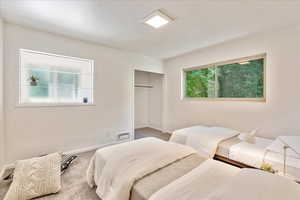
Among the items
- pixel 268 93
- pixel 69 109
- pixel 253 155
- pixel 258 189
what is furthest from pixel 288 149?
pixel 69 109

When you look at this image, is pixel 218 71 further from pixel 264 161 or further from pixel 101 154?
pixel 101 154

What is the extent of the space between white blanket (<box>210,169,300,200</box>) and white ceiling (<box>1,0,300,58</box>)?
6.34 feet

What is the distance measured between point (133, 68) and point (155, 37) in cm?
119

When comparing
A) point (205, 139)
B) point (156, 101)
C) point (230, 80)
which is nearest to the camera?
point (205, 139)

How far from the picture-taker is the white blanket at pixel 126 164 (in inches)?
44.1

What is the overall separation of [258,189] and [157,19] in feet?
7.21

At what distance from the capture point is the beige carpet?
5.01 feet

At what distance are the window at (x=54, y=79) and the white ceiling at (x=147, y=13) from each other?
581 millimetres

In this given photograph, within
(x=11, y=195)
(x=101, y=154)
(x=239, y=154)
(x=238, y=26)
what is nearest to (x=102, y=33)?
(x=101, y=154)

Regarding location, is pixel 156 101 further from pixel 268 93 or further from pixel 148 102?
pixel 268 93

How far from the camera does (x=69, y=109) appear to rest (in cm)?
271

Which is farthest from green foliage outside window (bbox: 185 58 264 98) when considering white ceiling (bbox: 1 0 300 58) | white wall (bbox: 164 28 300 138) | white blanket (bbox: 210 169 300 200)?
white blanket (bbox: 210 169 300 200)

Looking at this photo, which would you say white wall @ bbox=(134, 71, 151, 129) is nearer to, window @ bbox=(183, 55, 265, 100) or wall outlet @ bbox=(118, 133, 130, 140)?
wall outlet @ bbox=(118, 133, 130, 140)

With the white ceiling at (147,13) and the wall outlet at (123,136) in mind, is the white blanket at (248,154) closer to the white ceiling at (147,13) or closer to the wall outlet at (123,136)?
the white ceiling at (147,13)
